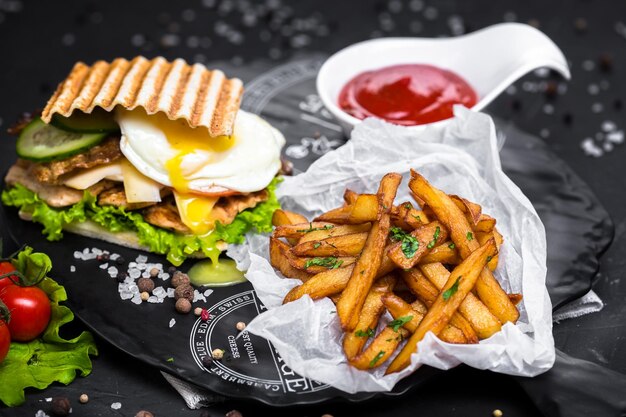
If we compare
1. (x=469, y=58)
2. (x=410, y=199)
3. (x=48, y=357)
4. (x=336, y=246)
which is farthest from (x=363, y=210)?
(x=469, y=58)

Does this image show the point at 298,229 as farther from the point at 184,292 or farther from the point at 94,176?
the point at 94,176

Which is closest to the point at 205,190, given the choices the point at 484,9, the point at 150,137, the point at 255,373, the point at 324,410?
the point at 150,137

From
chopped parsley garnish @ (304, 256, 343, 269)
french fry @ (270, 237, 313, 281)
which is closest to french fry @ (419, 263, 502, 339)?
chopped parsley garnish @ (304, 256, 343, 269)

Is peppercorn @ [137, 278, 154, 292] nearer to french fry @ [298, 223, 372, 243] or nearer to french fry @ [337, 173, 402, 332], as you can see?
french fry @ [298, 223, 372, 243]

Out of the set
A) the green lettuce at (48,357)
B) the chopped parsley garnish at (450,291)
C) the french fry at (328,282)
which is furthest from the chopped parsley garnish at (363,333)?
the green lettuce at (48,357)

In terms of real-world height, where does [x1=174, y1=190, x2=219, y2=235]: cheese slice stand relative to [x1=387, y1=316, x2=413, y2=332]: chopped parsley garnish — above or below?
below

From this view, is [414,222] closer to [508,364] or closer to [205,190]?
[508,364]
